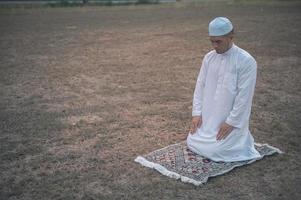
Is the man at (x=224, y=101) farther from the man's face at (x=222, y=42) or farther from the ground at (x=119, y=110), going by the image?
the ground at (x=119, y=110)

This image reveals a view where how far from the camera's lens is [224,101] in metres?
4.45

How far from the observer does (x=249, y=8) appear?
2072cm

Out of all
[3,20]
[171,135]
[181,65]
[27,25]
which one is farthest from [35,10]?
[171,135]

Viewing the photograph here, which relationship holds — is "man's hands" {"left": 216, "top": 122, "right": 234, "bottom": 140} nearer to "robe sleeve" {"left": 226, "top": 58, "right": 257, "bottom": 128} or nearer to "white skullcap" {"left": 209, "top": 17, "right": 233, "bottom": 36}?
"robe sleeve" {"left": 226, "top": 58, "right": 257, "bottom": 128}

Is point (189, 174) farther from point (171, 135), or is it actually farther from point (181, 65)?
point (181, 65)

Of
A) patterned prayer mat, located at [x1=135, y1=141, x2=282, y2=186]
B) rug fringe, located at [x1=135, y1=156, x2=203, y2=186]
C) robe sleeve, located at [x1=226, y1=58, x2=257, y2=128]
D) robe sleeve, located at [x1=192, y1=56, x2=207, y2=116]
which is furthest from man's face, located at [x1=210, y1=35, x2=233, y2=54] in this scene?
rug fringe, located at [x1=135, y1=156, x2=203, y2=186]

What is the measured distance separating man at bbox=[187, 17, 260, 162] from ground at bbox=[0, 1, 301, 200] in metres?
0.28

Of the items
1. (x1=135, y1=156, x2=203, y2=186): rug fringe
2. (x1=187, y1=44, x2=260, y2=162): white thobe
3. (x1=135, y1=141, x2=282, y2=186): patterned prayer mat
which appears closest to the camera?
(x1=135, y1=156, x2=203, y2=186): rug fringe

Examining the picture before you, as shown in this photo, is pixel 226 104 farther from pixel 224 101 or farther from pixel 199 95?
pixel 199 95

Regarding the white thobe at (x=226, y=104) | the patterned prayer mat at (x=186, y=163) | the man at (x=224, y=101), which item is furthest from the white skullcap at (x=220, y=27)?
the patterned prayer mat at (x=186, y=163)

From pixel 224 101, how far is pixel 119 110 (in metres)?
2.21

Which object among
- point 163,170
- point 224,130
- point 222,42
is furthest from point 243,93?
point 163,170

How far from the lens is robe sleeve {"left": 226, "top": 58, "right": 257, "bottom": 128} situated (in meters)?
4.27

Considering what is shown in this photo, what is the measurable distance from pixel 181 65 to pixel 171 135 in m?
3.95
